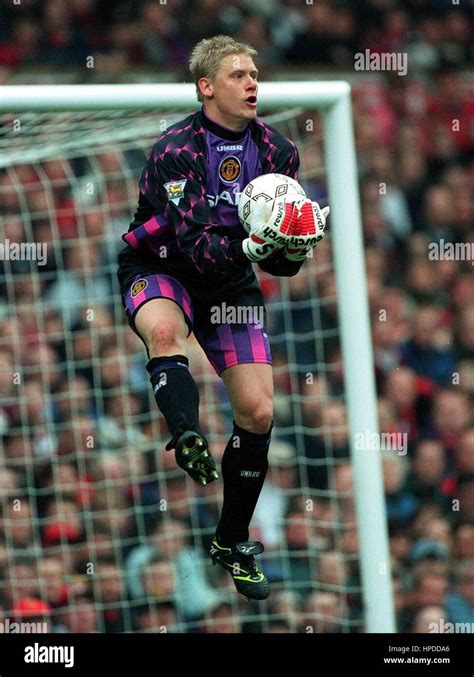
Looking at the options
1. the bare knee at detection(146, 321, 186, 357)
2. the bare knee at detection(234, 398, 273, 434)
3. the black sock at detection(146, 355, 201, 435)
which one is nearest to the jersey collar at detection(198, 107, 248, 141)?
the bare knee at detection(146, 321, 186, 357)

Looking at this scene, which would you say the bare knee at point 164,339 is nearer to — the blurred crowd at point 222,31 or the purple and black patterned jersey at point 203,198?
the purple and black patterned jersey at point 203,198

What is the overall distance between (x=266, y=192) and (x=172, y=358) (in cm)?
68

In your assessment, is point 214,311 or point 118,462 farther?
point 118,462

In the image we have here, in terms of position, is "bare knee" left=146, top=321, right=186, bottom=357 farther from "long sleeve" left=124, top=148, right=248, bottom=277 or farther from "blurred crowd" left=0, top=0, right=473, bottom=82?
"blurred crowd" left=0, top=0, right=473, bottom=82

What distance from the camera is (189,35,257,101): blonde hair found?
4754 millimetres

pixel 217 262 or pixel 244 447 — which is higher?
pixel 217 262

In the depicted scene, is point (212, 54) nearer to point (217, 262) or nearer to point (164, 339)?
point (217, 262)

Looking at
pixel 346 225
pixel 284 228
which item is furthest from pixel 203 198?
pixel 346 225

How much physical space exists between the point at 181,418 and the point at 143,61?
6761mm

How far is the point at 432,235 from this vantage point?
32.9 ft

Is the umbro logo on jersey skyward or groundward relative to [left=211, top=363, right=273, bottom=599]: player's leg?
skyward

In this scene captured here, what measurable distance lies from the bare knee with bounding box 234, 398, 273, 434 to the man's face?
978 millimetres

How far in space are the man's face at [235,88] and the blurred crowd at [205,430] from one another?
2.37 m

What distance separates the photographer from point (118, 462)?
756 cm
